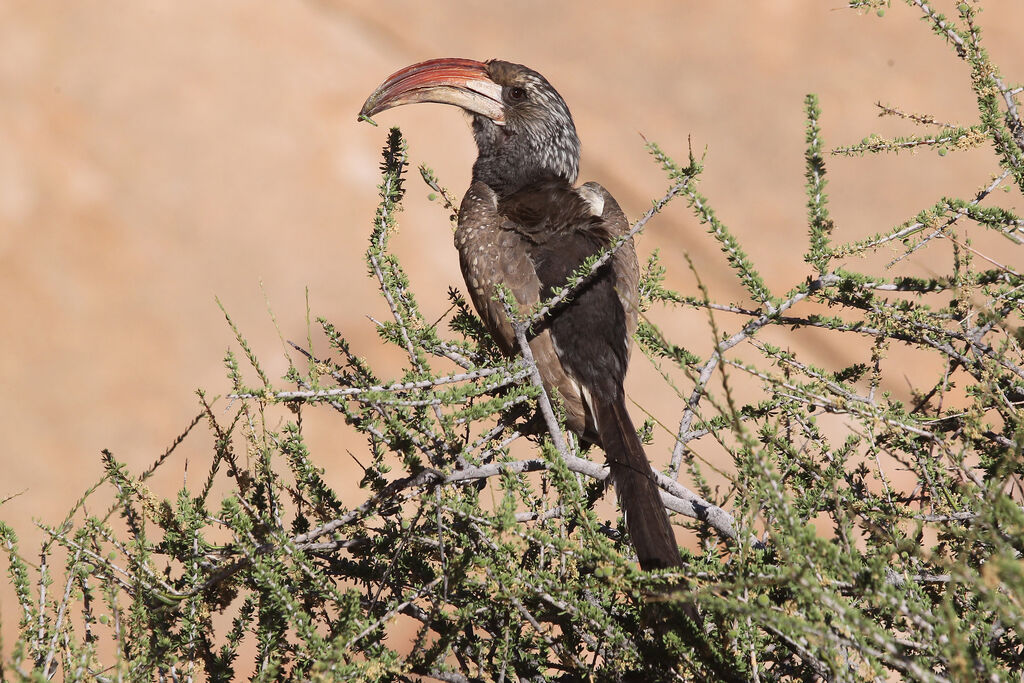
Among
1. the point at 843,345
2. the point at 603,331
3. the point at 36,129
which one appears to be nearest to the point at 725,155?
the point at 843,345

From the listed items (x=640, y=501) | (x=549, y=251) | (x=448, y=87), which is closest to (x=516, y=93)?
(x=448, y=87)

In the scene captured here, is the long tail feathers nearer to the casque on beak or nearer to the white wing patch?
the white wing patch

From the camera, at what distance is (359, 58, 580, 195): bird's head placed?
10.1 feet

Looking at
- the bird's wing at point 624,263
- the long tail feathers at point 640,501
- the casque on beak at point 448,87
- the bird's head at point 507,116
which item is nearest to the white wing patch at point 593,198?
the bird's wing at point 624,263

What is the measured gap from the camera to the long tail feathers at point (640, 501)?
157 cm

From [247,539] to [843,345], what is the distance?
3325 millimetres

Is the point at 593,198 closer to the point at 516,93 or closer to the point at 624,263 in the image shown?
the point at 624,263

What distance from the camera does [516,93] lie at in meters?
3.22

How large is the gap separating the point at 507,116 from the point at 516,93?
121 millimetres

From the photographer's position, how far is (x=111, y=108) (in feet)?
11.8

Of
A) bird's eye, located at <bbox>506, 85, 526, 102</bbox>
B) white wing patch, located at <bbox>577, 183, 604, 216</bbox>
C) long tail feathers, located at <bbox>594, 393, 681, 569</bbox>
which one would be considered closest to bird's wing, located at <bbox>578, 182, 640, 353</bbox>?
white wing patch, located at <bbox>577, 183, 604, 216</bbox>

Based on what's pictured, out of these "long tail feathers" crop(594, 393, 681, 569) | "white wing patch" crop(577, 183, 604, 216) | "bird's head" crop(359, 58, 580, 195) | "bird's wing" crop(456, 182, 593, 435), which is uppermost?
"bird's head" crop(359, 58, 580, 195)

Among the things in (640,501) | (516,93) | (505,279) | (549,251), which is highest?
(516,93)

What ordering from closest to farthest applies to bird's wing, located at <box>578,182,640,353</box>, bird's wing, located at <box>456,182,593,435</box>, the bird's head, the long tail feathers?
1. the long tail feathers
2. bird's wing, located at <box>456,182,593,435</box>
3. bird's wing, located at <box>578,182,640,353</box>
4. the bird's head
